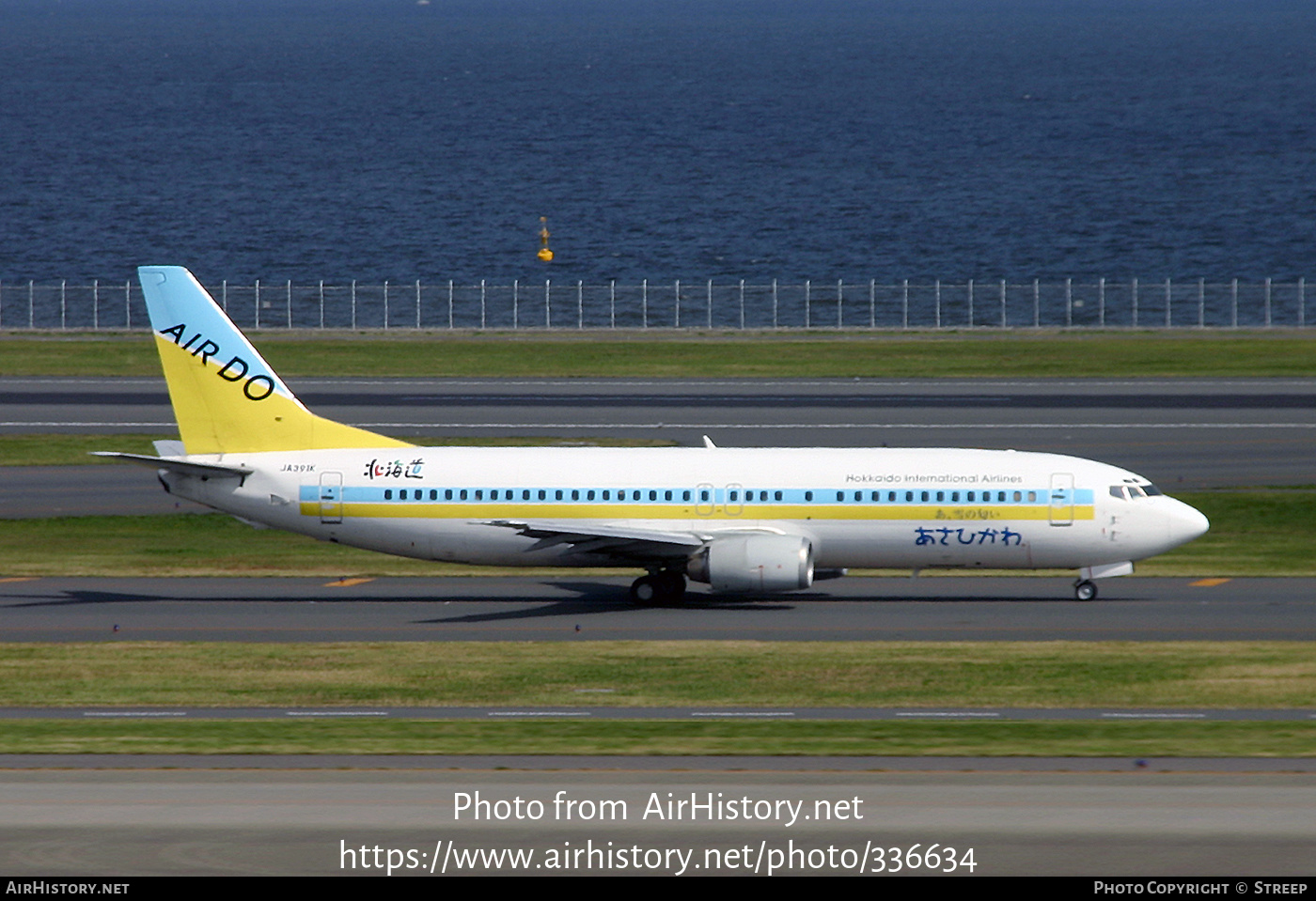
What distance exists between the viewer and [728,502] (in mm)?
43812

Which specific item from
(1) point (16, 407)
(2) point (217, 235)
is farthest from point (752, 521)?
(2) point (217, 235)

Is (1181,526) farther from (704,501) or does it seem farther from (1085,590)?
(704,501)

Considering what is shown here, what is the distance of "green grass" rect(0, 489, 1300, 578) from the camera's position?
48.7m

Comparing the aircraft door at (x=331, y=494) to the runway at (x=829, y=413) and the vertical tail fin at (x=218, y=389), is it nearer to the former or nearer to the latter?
the vertical tail fin at (x=218, y=389)

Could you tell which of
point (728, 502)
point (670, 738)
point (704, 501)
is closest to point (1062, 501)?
point (728, 502)

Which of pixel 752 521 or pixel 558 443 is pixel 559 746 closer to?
pixel 752 521

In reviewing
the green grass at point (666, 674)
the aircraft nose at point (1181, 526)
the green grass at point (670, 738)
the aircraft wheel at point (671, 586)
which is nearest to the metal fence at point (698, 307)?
the aircraft wheel at point (671, 586)

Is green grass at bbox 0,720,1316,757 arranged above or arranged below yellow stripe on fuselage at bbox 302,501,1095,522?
below

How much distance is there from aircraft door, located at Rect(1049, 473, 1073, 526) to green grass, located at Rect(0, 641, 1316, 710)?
661 cm

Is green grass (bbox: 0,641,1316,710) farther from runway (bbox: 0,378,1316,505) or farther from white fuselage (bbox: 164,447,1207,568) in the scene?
runway (bbox: 0,378,1316,505)

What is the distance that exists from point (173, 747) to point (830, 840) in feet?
35.2

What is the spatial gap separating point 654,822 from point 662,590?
21935 mm

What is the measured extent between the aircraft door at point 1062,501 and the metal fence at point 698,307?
277ft

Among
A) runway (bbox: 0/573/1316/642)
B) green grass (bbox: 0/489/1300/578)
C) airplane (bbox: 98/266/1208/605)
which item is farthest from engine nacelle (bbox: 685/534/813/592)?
green grass (bbox: 0/489/1300/578)
